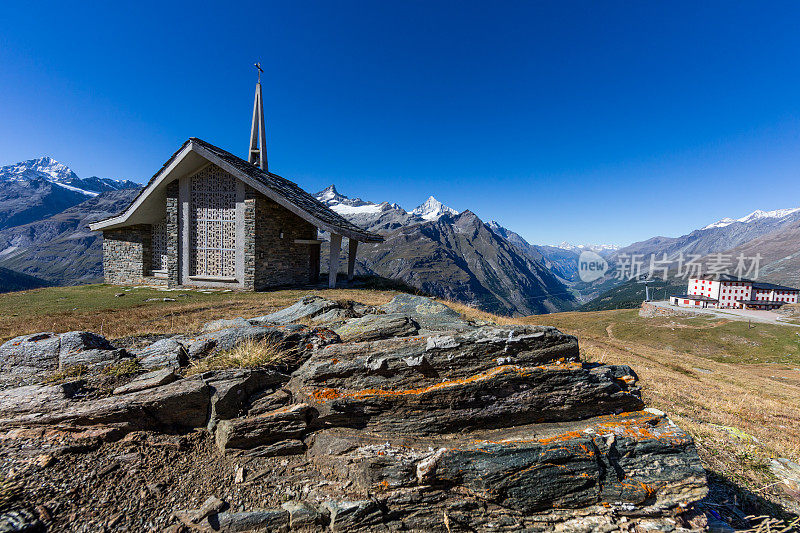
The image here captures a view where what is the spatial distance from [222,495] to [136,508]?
1135mm

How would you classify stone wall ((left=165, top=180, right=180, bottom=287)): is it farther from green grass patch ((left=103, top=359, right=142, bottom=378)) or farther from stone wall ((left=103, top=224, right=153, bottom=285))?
green grass patch ((left=103, top=359, right=142, bottom=378))

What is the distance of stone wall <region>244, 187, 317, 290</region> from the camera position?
66.3 feet

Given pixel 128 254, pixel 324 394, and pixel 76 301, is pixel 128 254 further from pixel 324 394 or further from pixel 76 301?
pixel 324 394

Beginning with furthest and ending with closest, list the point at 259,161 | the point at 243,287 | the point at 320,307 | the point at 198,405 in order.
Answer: the point at 259,161 < the point at 243,287 < the point at 320,307 < the point at 198,405

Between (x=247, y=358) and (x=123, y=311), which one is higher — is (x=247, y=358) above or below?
above

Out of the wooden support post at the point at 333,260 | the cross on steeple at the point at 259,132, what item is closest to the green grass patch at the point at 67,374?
the wooden support post at the point at 333,260

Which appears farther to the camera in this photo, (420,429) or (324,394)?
(324,394)

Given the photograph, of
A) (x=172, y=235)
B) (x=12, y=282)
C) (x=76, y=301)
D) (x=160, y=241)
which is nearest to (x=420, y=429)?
(x=76, y=301)

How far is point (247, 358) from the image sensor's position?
22.1 feet

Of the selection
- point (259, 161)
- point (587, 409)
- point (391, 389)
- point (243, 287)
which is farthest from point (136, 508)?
point (259, 161)

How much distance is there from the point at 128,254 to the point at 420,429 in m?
29.2

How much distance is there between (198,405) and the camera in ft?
19.3

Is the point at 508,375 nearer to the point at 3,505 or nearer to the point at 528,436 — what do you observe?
the point at 528,436

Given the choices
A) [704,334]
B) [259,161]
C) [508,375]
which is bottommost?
[704,334]
